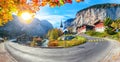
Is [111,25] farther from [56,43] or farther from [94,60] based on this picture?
[94,60]

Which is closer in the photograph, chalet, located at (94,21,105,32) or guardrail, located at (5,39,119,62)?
guardrail, located at (5,39,119,62)

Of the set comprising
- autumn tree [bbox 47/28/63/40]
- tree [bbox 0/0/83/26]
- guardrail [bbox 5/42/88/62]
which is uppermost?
tree [bbox 0/0/83/26]

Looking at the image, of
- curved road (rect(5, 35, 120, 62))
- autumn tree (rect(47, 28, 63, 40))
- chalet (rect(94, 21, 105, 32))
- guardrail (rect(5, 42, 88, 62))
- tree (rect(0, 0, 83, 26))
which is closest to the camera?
tree (rect(0, 0, 83, 26))

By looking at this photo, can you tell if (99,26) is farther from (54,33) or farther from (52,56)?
Result: (52,56)

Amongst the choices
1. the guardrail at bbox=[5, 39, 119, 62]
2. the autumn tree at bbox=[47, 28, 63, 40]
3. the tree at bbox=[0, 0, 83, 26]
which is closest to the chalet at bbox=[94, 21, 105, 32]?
the autumn tree at bbox=[47, 28, 63, 40]

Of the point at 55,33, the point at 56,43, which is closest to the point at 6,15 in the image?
the point at 56,43

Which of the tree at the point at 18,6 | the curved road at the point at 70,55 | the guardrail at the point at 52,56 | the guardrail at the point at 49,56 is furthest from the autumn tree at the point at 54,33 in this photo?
the tree at the point at 18,6

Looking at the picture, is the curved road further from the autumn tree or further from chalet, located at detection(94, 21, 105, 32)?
chalet, located at detection(94, 21, 105, 32)

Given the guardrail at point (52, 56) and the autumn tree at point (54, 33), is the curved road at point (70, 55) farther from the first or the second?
the autumn tree at point (54, 33)

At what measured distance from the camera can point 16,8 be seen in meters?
11.4

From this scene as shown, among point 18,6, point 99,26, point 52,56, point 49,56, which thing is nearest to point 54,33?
point 99,26

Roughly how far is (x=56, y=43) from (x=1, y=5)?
79289 mm

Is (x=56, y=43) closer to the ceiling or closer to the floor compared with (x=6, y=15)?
closer to the floor

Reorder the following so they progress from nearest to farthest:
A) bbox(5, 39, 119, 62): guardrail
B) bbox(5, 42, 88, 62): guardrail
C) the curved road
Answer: the curved road
bbox(5, 39, 119, 62): guardrail
bbox(5, 42, 88, 62): guardrail
